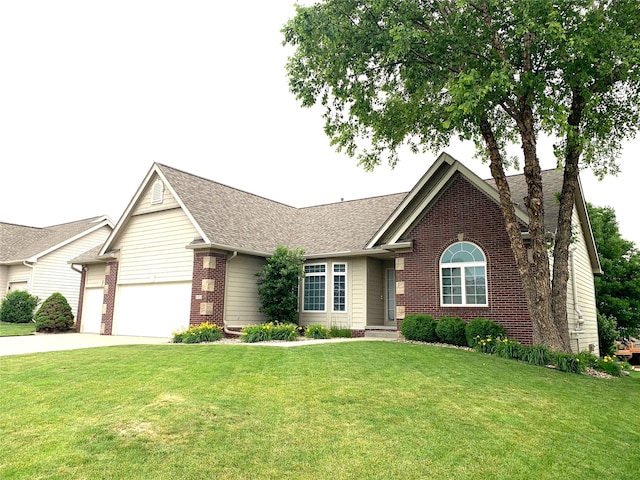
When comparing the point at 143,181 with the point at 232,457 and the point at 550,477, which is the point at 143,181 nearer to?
the point at 232,457

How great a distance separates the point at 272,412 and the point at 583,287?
1568 cm

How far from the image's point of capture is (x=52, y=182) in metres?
38.5

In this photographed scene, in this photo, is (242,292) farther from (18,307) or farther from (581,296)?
(18,307)

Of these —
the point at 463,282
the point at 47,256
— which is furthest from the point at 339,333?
the point at 47,256

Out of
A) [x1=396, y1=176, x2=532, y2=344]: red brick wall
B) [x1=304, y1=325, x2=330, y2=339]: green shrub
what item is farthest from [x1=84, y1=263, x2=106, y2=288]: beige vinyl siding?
[x1=396, y1=176, x2=532, y2=344]: red brick wall

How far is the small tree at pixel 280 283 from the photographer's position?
17078mm

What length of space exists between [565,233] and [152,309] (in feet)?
48.9

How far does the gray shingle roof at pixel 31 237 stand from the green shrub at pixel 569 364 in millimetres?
27934

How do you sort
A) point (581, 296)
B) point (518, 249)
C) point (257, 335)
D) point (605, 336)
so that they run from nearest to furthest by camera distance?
point (518, 249) → point (257, 335) → point (581, 296) → point (605, 336)

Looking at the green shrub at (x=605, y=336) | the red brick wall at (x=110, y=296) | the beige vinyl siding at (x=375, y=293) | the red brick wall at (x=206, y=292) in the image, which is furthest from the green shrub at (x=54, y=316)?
the green shrub at (x=605, y=336)

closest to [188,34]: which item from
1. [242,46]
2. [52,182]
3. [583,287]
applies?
[242,46]

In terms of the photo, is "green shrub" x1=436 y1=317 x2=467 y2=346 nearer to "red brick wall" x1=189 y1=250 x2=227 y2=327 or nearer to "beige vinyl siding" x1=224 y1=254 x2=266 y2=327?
"beige vinyl siding" x1=224 y1=254 x2=266 y2=327

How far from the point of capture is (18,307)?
2514 cm

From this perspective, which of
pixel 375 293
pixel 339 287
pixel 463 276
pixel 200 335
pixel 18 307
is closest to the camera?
pixel 463 276
